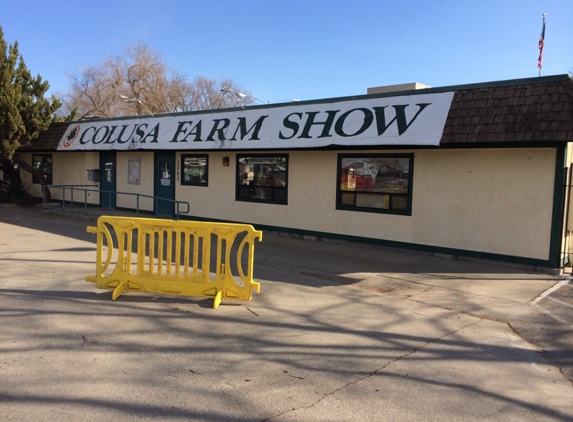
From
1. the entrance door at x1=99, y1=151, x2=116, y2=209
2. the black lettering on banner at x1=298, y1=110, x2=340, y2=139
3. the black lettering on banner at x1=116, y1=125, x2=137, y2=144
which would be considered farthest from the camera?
the entrance door at x1=99, y1=151, x2=116, y2=209

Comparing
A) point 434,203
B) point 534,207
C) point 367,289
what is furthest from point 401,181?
point 367,289

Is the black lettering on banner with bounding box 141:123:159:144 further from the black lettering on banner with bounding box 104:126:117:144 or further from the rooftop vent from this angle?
the rooftop vent

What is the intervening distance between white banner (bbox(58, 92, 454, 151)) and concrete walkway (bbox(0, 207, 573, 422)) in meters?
3.34

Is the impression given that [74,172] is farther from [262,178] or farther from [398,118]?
[398,118]

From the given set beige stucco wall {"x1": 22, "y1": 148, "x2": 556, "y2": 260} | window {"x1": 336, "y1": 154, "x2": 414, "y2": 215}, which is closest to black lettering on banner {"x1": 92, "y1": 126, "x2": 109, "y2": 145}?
beige stucco wall {"x1": 22, "y1": 148, "x2": 556, "y2": 260}

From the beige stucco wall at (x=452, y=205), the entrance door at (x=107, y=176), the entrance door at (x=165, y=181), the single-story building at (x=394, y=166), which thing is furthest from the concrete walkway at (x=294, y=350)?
the entrance door at (x=107, y=176)

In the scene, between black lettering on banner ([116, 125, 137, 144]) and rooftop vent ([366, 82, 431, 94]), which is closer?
rooftop vent ([366, 82, 431, 94])

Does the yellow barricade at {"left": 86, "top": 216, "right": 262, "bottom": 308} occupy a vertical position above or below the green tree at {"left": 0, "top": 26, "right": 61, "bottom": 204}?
below

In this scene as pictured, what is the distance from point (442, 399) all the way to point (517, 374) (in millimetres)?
1090

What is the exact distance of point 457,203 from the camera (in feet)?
32.7

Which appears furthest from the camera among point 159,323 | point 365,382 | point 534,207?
point 534,207

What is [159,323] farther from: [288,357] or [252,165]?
[252,165]

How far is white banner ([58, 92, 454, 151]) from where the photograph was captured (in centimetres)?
988

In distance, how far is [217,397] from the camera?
3.82m
